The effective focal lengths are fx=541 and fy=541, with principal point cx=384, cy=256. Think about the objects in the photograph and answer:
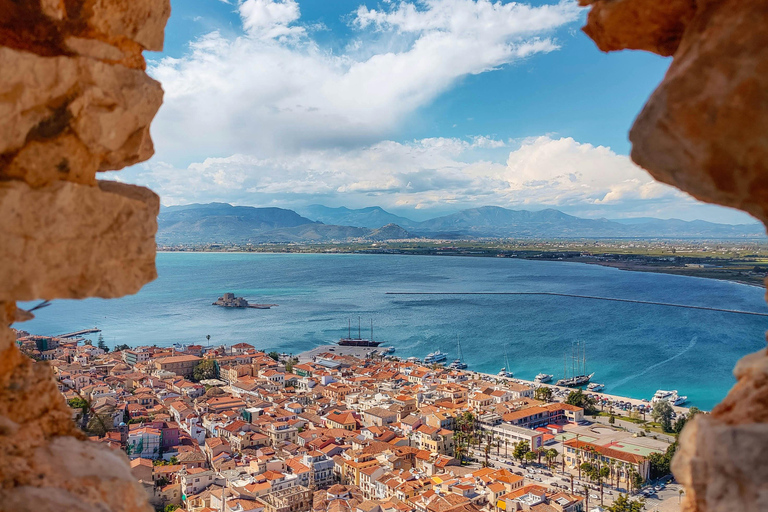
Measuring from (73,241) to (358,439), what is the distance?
90.7 ft

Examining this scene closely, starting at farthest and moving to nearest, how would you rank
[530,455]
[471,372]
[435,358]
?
[435,358], [471,372], [530,455]

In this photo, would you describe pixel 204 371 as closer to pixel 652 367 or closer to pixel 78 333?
pixel 78 333

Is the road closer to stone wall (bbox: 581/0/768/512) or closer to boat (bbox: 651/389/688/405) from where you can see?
boat (bbox: 651/389/688/405)

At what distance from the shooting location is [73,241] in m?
2.28

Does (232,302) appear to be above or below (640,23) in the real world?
below

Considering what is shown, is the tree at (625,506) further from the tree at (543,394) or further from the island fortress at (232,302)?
the island fortress at (232,302)

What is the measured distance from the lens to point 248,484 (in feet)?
71.2

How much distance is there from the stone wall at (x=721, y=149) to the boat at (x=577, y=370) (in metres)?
40.5

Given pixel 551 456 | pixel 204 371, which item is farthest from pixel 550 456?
pixel 204 371

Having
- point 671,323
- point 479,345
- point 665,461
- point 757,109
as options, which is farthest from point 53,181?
point 671,323

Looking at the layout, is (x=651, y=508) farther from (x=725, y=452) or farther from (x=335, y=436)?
(x=725, y=452)

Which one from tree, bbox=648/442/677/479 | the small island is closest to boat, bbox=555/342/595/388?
tree, bbox=648/442/677/479

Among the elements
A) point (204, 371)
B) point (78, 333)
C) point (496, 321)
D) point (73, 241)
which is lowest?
point (204, 371)

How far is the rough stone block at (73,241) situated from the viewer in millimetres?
2131
